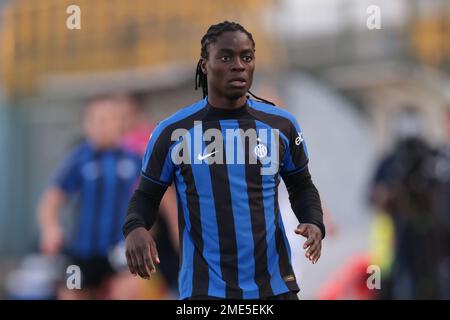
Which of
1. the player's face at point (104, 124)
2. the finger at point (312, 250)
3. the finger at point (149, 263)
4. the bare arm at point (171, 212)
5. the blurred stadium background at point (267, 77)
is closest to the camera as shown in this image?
the finger at point (149, 263)

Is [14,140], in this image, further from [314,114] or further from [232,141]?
[232,141]

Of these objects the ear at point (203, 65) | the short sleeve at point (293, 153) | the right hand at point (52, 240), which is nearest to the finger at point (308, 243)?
the short sleeve at point (293, 153)

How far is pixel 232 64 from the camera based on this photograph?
4.10 m

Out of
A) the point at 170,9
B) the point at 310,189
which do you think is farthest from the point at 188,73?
the point at 310,189

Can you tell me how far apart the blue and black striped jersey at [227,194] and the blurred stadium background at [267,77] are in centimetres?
597

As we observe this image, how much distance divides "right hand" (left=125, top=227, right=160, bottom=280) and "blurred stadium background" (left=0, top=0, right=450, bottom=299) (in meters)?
6.24

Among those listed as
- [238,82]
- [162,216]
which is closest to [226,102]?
[238,82]

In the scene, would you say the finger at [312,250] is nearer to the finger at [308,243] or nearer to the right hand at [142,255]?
the finger at [308,243]

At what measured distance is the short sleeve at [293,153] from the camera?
4.30m

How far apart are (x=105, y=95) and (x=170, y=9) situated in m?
1.22

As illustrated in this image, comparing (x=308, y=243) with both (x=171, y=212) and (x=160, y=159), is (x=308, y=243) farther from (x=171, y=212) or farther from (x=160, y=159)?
(x=171, y=212)

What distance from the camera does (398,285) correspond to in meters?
10.2

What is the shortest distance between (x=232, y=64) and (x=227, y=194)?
1.79 ft
